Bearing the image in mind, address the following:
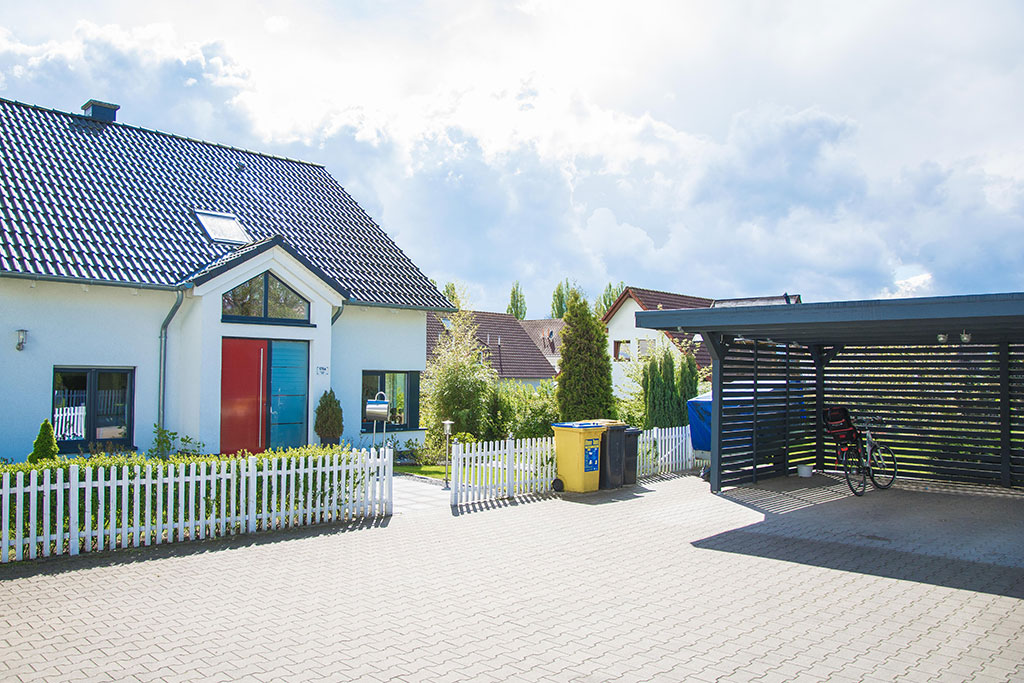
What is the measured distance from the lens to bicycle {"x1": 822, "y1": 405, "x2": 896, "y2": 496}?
536 inches

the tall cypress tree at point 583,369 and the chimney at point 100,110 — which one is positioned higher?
the chimney at point 100,110

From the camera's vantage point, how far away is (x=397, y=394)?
18.5 meters

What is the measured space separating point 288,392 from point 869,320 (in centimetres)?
1099

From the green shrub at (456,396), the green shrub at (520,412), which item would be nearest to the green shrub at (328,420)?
the green shrub at (456,396)

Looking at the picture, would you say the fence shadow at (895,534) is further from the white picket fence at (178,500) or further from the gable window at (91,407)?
the gable window at (91,407)

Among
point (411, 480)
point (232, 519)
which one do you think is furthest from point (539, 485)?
point (232, 519)

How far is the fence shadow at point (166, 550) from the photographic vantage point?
8.00 m

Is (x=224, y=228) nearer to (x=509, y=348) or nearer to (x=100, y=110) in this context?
(x=100, y=110)

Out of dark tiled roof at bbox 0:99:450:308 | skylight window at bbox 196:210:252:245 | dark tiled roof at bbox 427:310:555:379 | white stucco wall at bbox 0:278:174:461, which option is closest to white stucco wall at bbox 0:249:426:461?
white stucco wall at bbox 0:278:174:461

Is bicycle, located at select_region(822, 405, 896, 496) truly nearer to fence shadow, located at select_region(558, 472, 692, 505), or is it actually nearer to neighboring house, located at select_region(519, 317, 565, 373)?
fence shadow, located at select_region(558, 472, 692, 505)

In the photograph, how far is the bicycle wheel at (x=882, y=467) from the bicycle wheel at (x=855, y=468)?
0.22 metres

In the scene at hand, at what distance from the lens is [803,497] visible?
42.9 ft

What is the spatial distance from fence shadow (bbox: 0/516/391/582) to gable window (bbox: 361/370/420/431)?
7.59 m

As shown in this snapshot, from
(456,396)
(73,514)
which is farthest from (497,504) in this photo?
(456,396)
